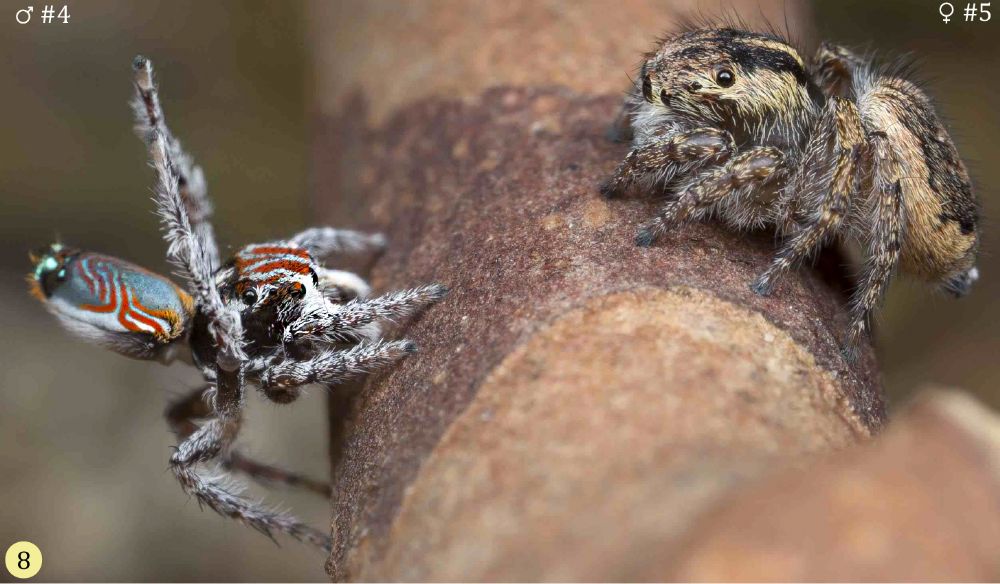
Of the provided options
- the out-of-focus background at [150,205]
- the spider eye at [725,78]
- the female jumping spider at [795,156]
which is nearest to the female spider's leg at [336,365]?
the female jumping spider at [795,156]

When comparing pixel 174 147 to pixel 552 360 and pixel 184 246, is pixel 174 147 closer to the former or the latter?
pixel 184 246

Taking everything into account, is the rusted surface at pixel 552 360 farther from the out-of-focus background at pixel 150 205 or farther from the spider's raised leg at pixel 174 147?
the out-of-focus background at pixel 150 205

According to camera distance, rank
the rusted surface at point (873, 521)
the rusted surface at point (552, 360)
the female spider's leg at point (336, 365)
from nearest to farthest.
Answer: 1. the rusted surface at point (873, 521)
2. the rusted surface at point (552, 360)
3. the female spider's leg at point (336, 365)

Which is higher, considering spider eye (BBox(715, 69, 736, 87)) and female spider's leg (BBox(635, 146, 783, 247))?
spider eye (BBox(715, 69, 736, 87))

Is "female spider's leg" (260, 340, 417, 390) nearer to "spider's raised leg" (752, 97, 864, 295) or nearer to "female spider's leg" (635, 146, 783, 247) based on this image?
"female spider's leg" (635, 146, 783, 247)

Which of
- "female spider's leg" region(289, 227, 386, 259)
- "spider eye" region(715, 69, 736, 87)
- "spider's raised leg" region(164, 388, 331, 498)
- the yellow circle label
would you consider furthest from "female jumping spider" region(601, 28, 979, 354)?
the yellow circle label

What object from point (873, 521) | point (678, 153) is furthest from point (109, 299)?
point (873, 521)

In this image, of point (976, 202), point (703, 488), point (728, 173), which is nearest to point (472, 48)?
point (728, 173)
